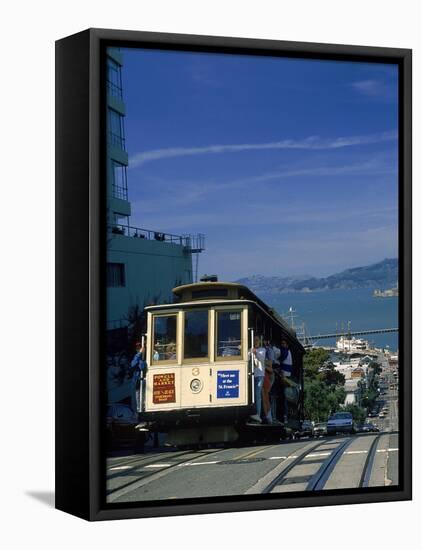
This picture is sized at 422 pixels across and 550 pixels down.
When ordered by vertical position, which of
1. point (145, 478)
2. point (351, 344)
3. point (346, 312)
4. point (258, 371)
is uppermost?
point (346, 312)

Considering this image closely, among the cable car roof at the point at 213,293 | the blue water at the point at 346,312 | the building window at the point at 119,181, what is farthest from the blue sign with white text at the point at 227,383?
the building window at the point at 119,181

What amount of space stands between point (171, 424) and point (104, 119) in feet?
8.71

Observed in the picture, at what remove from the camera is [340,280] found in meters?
16.2

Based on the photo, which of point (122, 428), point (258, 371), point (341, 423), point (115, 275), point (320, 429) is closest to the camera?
point (115, 275)

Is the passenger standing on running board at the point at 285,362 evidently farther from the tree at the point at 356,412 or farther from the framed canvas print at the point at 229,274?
the tree at the point at 356,412

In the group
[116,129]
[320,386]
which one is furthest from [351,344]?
[116,129]

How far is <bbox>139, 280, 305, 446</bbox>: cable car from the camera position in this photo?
15469 mm

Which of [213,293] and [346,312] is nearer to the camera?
[213,293]

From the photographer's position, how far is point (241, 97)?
15.7 m

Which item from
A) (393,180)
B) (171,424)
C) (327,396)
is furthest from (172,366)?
(393,180)

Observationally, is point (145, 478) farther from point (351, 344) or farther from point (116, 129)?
point (116, 129)

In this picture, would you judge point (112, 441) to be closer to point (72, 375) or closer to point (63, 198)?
point (72, 375)

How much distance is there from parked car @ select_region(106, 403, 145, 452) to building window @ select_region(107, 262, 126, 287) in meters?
1.00

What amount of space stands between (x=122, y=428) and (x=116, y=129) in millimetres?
2485
